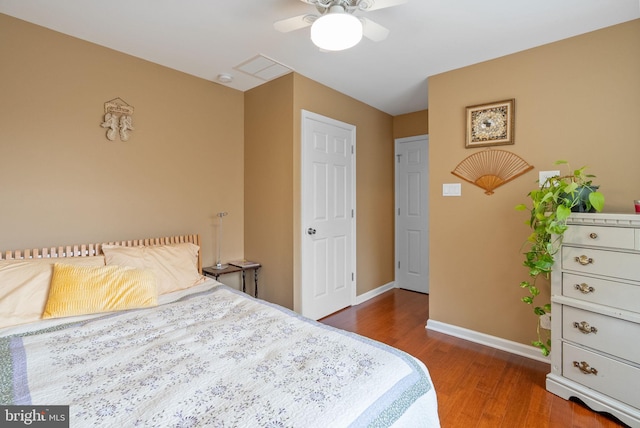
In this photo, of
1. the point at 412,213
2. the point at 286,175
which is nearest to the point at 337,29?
the point at 286,175

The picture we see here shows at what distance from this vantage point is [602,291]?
1.78 metres

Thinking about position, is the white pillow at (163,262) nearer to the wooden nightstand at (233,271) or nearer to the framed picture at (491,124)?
the wooden nightstand at (233,271)

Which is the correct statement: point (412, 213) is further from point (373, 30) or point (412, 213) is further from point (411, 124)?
point (373, 30)

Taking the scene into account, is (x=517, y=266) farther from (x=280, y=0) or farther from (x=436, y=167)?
(x=280, y=0)

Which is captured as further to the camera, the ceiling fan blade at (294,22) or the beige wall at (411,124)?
the beige wall at (411,124)

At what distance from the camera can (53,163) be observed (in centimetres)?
221

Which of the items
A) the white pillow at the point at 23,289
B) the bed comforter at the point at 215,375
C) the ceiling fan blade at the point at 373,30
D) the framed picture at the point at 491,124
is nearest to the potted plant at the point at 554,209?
the framed picture at the point at 491,124

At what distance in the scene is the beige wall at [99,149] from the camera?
6.81 feet

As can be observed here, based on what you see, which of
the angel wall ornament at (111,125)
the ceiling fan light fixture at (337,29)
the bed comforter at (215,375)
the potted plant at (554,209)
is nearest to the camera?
the bed comforter at (215,375)

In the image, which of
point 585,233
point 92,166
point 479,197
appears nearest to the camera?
point 585,233

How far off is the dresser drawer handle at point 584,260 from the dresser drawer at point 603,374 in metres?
0.54

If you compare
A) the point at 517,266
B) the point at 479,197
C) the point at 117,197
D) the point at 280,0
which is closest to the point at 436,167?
the point at 479,197

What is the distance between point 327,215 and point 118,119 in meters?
2.13

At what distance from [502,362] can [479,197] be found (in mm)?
1371
